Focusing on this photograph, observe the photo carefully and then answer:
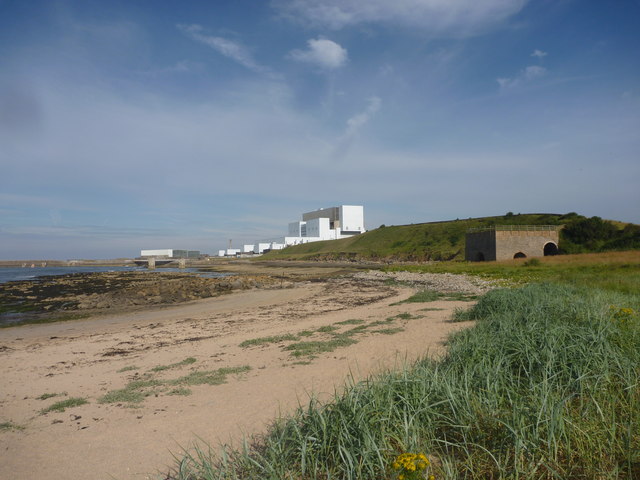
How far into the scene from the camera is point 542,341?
5449 millimetres

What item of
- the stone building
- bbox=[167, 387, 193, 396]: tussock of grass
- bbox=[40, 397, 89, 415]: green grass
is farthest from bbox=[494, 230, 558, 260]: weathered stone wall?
bbox=[40, 397, 89, 415]: green grass

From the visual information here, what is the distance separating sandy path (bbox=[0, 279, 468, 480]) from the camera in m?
5.05

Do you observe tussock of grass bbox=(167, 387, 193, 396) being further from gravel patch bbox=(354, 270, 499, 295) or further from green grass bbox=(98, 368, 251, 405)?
gravel patch bbox=(354, 270, 499, 295)

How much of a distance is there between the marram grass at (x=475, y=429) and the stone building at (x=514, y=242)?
41.9 metres

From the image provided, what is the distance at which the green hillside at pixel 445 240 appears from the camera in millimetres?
48938

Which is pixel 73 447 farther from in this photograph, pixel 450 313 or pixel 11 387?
pixel 450 313

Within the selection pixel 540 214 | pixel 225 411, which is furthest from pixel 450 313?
pixel 540 214

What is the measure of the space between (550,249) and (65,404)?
173 ft

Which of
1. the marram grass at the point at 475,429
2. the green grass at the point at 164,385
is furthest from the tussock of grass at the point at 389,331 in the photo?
the marram grass at the point at 475,429

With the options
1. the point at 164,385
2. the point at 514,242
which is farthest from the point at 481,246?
the point at 164,385

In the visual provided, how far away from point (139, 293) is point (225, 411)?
27313 millimetres

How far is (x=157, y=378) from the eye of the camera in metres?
8.27

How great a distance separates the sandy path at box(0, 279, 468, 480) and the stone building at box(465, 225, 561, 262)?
105 ft

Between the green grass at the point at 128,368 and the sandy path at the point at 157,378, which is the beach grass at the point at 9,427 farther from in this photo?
the green grass at the point at 128,368
